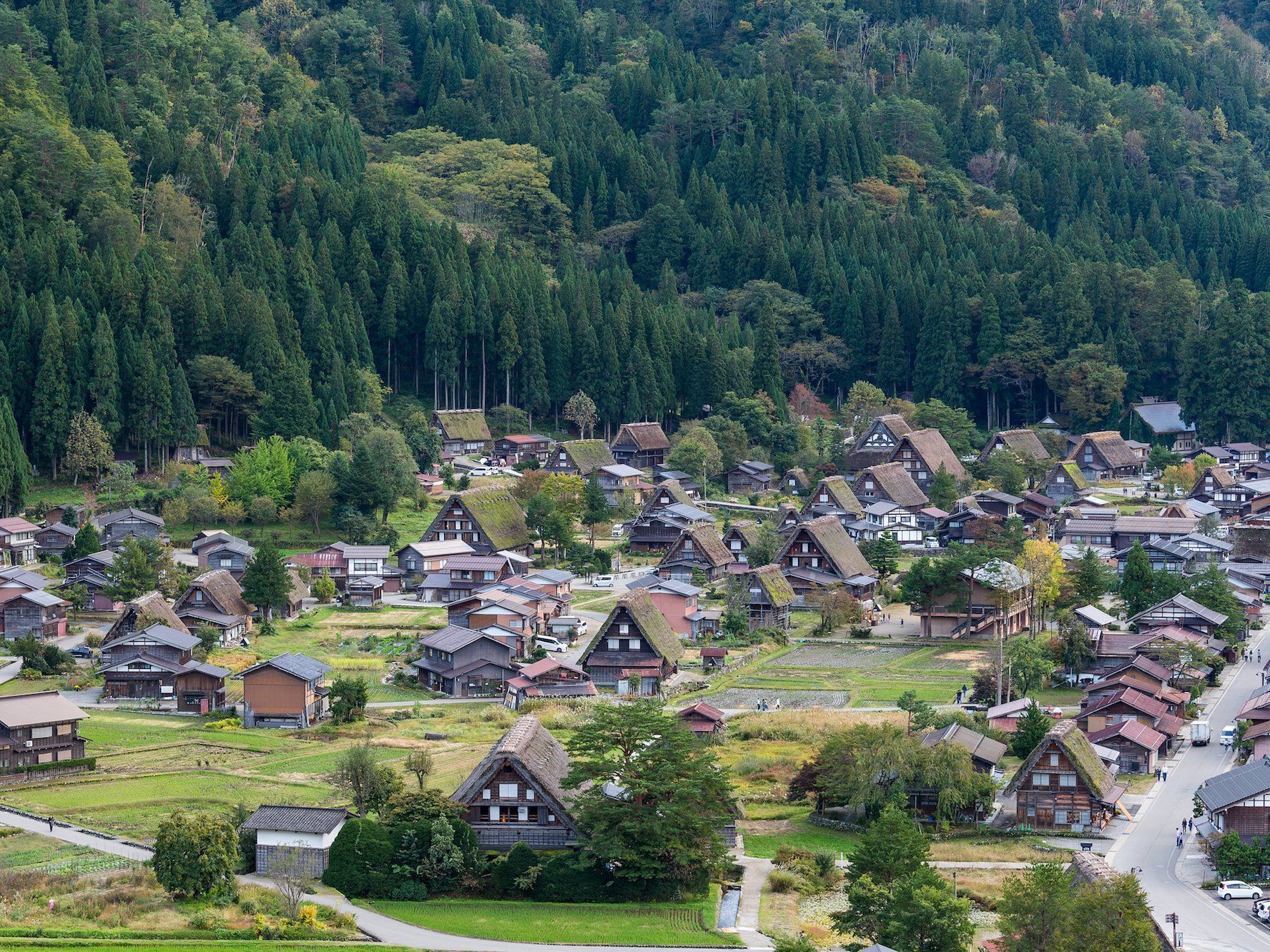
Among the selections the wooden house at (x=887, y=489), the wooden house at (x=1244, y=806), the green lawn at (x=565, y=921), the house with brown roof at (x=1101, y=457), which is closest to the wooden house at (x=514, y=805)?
the green lawn at (x=565, y=921)

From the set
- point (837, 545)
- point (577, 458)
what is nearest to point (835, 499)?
point (837, 545)

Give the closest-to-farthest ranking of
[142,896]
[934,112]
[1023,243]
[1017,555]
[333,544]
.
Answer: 1. [142,896]
2. [1017,555]
3. [333,544]
4. [1023,243]
5. [934,112]

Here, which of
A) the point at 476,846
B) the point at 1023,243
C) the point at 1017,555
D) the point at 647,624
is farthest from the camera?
the point at 1023,243

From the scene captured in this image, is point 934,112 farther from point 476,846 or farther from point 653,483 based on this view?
point 476,846

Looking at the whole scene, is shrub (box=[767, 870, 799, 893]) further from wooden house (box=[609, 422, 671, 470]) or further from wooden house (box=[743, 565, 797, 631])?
wooden house (box=[609, 422, 671, 470])

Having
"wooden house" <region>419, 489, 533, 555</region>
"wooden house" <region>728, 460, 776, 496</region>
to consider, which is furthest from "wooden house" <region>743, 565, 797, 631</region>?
"wooden house" <region>728, 460, 776, 496</region>

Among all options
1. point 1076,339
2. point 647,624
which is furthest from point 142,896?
point 1076,339

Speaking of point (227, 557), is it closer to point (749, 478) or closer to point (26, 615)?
point (26, 615)
